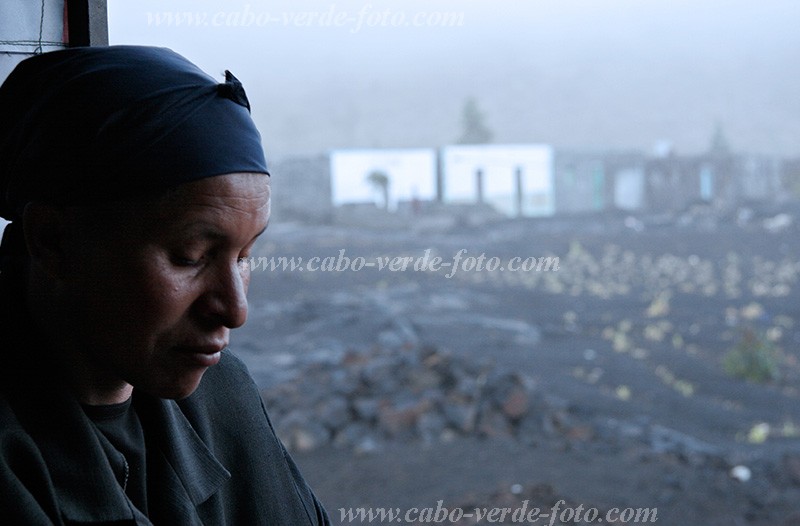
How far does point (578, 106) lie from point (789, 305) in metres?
8.75

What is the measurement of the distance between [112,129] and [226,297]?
0.69 ft

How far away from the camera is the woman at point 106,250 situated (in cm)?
87

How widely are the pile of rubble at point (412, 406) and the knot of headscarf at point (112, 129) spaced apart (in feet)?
19.4

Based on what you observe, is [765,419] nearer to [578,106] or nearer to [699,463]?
[699,463]

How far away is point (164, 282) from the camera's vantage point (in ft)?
2.93

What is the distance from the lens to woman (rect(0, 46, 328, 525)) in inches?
34.4

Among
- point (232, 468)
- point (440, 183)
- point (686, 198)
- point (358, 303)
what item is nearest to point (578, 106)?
point (686, 198)

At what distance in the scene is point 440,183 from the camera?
1494cm

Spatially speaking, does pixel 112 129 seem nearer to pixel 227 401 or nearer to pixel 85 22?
pixel 227 401

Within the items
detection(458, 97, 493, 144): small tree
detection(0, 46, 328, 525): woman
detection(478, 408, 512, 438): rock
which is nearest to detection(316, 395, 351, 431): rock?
detection(478, 408, 512, 438): rock

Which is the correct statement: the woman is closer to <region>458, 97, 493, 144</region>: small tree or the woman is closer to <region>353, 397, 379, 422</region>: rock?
<region>353, 397, 379, 422</region>: rock

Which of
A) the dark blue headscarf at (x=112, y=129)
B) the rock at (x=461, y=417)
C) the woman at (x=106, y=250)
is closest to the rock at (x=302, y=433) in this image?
the rock at (x=461, y=417)

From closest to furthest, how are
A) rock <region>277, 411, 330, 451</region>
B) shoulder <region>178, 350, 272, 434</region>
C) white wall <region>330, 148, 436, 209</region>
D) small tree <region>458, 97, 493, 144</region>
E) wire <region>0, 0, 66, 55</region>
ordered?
shoulder <region>178, 350, 272, 434</region> → wire <region>0, 0, 66, 55</region> → rock <region>277, 411, 330, 451</region> → white wall <region>330, 148, 436, 209</region> → small tree <region>458, 97, 493, 144</region>

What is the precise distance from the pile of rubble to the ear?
591 centimetres
